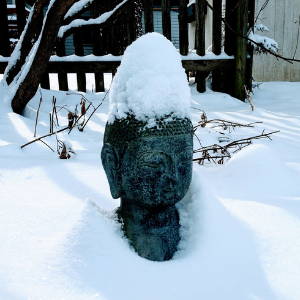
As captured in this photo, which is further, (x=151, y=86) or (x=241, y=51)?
(x=241, y=51)

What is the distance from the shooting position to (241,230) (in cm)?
136

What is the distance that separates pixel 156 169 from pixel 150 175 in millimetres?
30

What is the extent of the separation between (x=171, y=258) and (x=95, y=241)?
31 centimetres

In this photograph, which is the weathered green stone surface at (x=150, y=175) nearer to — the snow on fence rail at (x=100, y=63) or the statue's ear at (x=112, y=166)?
the statue's ear at (x=112, y=166)

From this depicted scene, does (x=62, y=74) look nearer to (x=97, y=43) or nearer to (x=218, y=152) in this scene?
(x=97, y=43)

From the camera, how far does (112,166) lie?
132 cm

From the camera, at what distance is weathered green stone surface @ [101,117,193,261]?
1225 mm

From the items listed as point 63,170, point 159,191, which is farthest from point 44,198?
point 159,191

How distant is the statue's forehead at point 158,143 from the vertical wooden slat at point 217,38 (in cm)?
367

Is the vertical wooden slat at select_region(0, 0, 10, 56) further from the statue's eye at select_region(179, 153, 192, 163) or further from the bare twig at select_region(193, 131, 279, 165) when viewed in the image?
the statue's eye at select_region(179, 153, 192, 163)

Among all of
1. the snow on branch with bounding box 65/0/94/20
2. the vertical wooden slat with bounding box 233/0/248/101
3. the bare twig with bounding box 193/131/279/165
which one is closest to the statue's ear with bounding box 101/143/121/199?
the bare twig with bounding box 193/131/279/165

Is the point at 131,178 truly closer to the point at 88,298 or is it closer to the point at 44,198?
the point at 88,298

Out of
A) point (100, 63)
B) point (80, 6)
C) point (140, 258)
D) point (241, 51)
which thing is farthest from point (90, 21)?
point (140, 258)

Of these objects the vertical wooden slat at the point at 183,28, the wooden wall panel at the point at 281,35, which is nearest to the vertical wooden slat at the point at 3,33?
the vertical wooden slat at the point at 183,28
